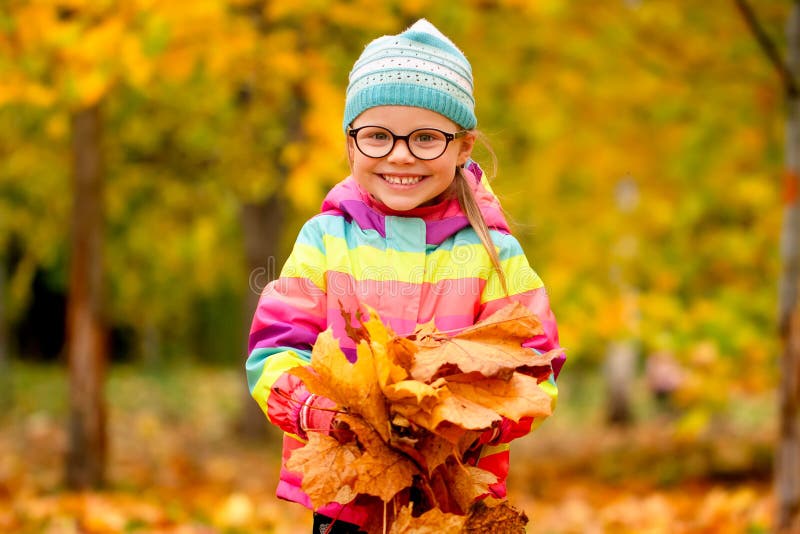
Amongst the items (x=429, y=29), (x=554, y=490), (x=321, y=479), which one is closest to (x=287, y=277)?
(x=321, y=479)

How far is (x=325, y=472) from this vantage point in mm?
1695

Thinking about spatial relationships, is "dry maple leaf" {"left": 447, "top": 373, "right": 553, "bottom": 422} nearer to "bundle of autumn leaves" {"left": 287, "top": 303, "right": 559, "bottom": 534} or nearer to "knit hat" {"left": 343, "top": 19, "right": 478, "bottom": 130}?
"bundle of autumn leaves" {"left": 287, "top": 303, "right": 559, "bottom": 534}

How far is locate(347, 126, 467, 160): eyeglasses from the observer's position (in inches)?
79.2

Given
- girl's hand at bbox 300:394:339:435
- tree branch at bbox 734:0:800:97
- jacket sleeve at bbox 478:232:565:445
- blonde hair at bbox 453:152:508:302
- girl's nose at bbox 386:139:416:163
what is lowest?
girl's hand at bbox 300:394:339:435

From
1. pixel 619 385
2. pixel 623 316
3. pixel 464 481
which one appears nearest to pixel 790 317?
pixel 623 316

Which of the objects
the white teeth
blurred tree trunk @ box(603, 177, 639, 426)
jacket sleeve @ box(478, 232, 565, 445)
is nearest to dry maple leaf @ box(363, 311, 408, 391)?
jacket sleeve @ box(478, 232, 565, 445)

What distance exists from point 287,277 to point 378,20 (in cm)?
356

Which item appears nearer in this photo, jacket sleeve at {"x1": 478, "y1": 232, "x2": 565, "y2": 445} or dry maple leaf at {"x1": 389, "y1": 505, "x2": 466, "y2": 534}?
dry maple leaf at {"x1": 389, "y1": 505, "x2": 466, "y2": 534}

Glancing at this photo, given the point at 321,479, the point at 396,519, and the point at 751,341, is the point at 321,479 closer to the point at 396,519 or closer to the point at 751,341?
the point at 396,519

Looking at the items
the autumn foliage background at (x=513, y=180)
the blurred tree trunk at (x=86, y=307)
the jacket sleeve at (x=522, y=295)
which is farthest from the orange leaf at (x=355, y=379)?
the blurred tree trunk at (x=86, y=307)

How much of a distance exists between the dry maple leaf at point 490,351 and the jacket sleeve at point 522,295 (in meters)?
0.15

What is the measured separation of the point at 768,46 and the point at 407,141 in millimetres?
3292

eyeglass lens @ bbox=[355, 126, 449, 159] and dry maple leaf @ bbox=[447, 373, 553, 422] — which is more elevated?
eyeglass lens @ bbox=[355, 126, 449, 159]

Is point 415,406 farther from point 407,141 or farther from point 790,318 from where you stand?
point 790,318
